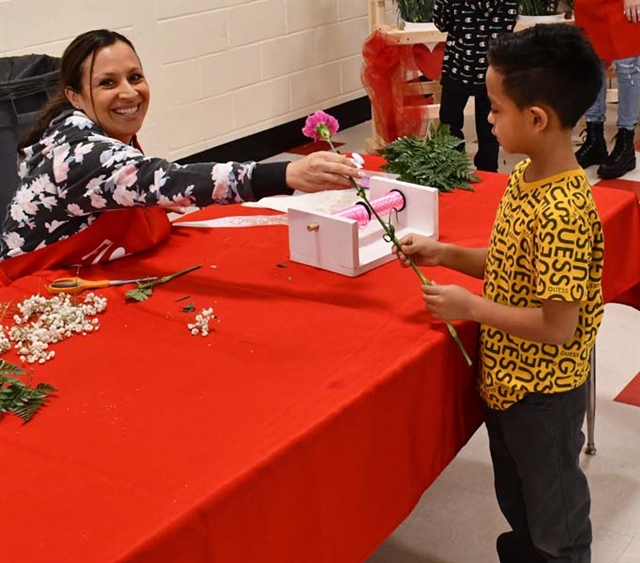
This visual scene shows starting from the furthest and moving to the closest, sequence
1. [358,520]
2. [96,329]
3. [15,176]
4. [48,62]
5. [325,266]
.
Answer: [48,62] → [15,176] → [325,266] → [96,329] → [358,520]

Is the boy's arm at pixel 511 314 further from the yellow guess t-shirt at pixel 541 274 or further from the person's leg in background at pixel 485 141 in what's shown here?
the person's leg in background at pixel 485 141

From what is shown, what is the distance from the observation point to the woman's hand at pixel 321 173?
66.2 inches

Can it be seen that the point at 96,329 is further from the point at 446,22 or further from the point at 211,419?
the point at 446,22

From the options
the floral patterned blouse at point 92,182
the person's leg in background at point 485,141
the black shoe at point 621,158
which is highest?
the floral patterned blouse at point 92,182

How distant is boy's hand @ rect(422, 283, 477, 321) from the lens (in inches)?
61.9

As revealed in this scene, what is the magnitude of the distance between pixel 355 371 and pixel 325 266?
453mm

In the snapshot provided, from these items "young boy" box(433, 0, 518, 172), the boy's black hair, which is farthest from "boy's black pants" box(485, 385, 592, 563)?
"young boy" box(433, 0, 518, 172)

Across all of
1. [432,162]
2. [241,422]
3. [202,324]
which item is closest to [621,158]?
[432,162]

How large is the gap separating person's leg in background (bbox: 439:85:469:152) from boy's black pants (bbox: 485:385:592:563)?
8.97 feet

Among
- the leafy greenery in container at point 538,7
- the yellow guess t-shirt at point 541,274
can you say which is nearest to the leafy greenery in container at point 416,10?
the leafy greenery in container at point 538,7

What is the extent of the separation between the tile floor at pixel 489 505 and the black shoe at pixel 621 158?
1939 millimetres

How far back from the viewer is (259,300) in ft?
5.68

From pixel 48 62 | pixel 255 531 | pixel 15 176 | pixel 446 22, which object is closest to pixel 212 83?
pixel 446 22

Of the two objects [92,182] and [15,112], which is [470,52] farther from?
[92,182]
